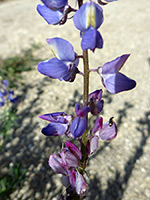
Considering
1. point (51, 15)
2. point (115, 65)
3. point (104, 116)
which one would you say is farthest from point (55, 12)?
point (104, 116)

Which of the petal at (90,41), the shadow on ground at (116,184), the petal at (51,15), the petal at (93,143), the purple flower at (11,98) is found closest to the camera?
the petal at (90,41)

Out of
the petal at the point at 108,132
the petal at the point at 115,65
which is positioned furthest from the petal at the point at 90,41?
the petal at the point at 108,132

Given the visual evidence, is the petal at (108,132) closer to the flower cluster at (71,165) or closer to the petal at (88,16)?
the flower cluster at (71,165)

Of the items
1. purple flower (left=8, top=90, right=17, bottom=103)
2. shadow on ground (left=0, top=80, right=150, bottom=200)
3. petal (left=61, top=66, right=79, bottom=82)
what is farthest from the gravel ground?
petal (left=61, top=66, right=79, bottom=82)

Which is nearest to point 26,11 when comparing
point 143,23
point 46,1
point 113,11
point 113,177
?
point 113,11

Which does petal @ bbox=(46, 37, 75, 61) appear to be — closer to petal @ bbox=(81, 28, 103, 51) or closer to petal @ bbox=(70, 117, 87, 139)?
petal @ bbox=(81, 28, 103, 51)

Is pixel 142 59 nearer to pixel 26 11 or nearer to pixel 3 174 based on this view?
pixel 3 174
